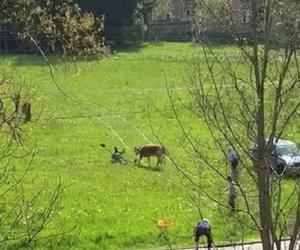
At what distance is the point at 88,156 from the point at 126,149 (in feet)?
5.81

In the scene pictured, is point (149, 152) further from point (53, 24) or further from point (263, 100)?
point (263, 100)

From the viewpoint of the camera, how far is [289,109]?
5402 millimetres

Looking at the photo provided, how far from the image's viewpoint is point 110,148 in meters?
27.0

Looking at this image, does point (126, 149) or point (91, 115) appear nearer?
point (126, 149)

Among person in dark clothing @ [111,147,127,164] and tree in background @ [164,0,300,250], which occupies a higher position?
tree in background @ [164,0,300,250]

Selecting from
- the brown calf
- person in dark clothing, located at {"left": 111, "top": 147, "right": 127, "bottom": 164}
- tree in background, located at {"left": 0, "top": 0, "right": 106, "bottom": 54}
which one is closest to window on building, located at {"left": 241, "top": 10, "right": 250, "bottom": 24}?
tree in background, located at {"left": 0, "top": 0, "right": 106, "bottom": 54}

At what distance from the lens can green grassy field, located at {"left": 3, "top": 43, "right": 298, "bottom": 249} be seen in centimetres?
1630

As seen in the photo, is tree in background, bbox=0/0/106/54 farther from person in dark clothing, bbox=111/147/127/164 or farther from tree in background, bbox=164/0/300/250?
person in dark clothing, bbox=111/147/127/164

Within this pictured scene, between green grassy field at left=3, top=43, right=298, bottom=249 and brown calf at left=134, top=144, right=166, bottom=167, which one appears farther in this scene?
brown calf at left=134, top=144, right=166, bottom=167

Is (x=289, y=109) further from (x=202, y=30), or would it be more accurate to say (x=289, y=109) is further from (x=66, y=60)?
(x=66, y=60)

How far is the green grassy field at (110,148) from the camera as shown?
53.5 ft

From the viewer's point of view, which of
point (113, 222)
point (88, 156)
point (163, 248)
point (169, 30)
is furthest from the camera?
point (169, 30)

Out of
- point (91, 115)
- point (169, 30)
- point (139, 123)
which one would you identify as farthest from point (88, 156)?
point (169, 30)

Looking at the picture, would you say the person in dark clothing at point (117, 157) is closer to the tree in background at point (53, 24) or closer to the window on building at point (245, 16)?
the tree in background at point (53, 24)
